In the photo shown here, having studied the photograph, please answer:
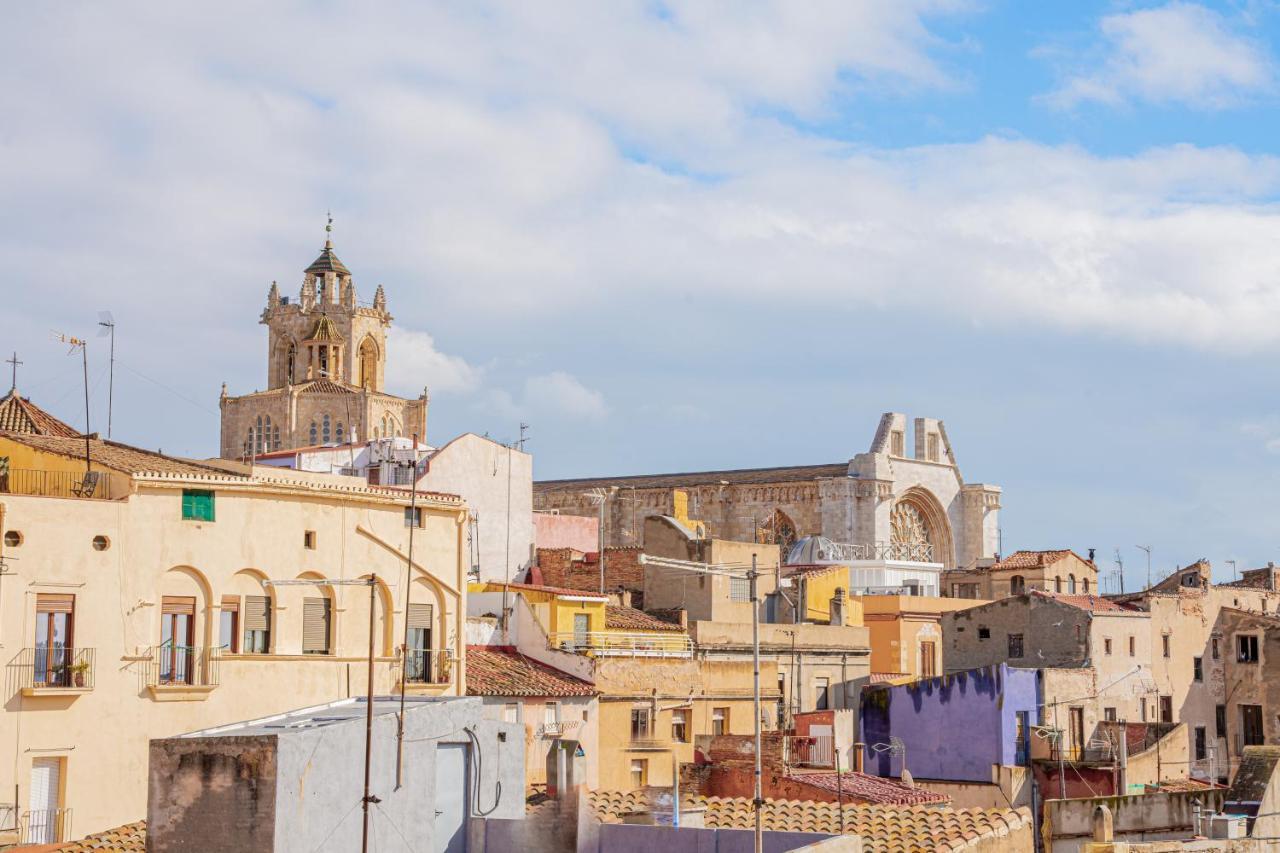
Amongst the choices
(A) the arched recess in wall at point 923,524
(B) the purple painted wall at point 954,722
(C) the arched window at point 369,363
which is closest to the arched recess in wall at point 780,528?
(A) the arched recess in wall at point 923,524

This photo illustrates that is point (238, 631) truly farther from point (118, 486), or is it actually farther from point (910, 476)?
point (910, 476)

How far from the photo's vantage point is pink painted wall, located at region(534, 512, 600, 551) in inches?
2071

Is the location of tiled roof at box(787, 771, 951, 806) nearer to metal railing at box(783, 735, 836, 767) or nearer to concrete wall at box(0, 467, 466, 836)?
metal railing at box(783, 735, 836, 767)

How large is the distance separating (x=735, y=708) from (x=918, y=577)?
2246 centimetres

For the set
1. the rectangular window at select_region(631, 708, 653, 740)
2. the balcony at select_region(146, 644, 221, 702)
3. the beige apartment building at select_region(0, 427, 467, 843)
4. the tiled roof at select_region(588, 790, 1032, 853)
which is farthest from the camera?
the rectangular window at select_region(631, 708, 653, 740)

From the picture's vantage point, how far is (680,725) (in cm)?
3734

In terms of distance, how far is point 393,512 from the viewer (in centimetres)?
3219

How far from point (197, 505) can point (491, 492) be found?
2069cm

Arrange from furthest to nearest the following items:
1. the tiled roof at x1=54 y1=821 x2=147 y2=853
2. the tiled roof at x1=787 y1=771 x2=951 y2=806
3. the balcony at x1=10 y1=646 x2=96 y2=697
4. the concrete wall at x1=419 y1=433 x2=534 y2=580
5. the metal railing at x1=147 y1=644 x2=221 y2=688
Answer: the concrete wall at x1=419 y1=433 x2=534 y2=580
the tiled roof at x1=787 y1=771 x2=951 y2=806
the metal railing at x1=147 y1=644 x2=221 y2=688
the balcony at x1=10 y1=646 x2=96 y2=697
the tiled roof at x1=54 y1=821 x2=147 y2=853

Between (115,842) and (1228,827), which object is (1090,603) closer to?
(1228,827)

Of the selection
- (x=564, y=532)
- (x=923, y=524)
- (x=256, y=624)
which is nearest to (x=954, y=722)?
(x=564, y=532)

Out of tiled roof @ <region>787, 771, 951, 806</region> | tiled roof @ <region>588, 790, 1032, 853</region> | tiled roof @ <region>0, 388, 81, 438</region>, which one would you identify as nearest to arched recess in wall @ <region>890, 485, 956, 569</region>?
tiled roof @ <region>787, 771, 951, 806</region>

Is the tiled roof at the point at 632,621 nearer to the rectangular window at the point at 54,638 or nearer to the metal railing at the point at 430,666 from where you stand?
the metal railing at the point at 430,666

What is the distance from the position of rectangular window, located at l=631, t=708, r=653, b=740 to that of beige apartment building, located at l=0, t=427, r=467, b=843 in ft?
15.5
